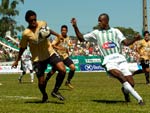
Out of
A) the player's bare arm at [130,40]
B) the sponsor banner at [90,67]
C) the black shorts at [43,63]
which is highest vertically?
the player's bare arm at [130,40]

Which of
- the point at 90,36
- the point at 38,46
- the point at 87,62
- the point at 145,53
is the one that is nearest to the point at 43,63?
the point at 38,46

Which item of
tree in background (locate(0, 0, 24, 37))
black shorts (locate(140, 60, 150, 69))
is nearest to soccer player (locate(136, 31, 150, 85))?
black shorts (locate(140, 60, 150, 69))

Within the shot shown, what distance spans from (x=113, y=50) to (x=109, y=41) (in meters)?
0.24

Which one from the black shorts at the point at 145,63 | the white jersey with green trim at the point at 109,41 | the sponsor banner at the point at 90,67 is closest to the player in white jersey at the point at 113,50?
the white jersey with green trim at the point at 109,41

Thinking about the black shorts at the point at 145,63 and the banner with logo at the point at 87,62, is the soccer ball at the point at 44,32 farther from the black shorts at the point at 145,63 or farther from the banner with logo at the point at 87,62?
the banner with logo at the point at 87,62

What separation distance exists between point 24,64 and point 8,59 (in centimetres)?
2269

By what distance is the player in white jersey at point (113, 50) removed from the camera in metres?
11.5

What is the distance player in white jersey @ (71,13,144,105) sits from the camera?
11539mm

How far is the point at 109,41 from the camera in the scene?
11.8 meters

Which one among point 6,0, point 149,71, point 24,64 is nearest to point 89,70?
point 24,64

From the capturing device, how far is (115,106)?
35.9 ft

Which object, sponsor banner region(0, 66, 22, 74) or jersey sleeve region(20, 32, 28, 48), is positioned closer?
jersey sleeve region(20, 32, 28, 48)

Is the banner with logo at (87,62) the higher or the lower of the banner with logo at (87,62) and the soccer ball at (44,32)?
the lower

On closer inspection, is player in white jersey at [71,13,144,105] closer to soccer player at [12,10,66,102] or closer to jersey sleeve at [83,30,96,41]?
jersey sleeve at [83,30,96,41]
